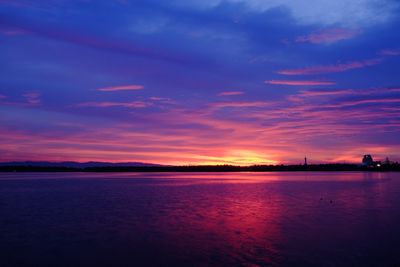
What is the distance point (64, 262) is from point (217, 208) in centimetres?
1943

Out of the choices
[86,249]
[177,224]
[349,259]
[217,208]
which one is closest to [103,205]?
[217,208]

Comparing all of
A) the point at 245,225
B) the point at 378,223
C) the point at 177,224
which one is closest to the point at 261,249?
the point at 245,225

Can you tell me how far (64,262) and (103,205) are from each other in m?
21.1

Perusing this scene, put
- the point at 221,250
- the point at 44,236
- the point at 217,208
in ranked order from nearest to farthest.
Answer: the point at 221,250 < the point at 44,236 < the point at 217,208

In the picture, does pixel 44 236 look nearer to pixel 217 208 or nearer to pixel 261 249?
pixel 261 249

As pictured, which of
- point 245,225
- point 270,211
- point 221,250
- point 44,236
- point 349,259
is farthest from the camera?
point 270,211

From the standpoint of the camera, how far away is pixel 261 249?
17859mm

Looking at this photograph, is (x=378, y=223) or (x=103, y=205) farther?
(x=103, y=205)

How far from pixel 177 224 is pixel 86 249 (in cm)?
777

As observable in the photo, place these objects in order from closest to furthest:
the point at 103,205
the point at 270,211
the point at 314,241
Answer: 1. the point at 314,241
2. the point at 270,211
3. the point at 103,205

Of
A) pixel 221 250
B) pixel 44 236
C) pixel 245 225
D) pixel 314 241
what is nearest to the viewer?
pixel 221 250

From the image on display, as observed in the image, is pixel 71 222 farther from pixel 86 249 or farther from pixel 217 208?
pixel 217 208

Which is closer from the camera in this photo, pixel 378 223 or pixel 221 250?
pixel 221 250

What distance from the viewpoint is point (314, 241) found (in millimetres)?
19484
